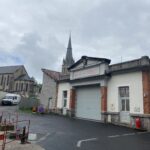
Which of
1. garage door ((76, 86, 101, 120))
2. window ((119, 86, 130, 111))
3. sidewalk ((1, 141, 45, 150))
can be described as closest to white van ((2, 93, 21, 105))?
garage door ((76, 86, 101, 120))

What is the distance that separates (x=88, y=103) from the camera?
2017cm

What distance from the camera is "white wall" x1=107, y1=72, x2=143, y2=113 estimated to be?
15.0 meters

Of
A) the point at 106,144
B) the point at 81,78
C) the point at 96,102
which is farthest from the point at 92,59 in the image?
the point at 106,144

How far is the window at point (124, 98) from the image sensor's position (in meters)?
16.0

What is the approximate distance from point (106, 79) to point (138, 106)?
4.41 meters

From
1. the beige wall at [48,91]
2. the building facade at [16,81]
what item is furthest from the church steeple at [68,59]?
the beige wall at [48,91]

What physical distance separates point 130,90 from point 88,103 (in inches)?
226

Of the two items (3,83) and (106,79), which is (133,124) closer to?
(106,79)

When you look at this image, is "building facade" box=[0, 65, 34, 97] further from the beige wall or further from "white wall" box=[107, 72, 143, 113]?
"white wall" box=[107, 72, 143, 113]

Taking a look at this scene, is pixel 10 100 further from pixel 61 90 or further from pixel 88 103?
pixel 88 103

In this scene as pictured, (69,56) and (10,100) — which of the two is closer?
(10,100)

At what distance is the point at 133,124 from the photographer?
14.8m

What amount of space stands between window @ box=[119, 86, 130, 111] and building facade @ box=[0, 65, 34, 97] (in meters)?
58.5

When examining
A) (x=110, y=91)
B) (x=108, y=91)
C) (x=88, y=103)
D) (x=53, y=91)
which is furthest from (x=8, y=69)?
(x=110, y=91)
